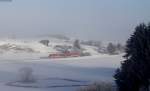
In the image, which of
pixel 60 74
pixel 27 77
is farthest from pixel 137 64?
pixel 60 74

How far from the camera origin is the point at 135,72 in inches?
646

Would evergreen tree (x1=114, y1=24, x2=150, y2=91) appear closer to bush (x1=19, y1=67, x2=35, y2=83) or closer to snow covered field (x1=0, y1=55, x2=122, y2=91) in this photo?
snow covered field (x1=0, y1=55, x2=122, y2=91)

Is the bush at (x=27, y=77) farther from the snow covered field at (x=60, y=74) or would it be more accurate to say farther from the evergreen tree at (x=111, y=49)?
the evergreen tree at (x=111, y=49)

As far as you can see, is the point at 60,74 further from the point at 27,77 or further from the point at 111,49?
the point at 111,49

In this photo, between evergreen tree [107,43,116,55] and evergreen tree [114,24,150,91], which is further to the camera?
evergreen tree [107,43,116,55]

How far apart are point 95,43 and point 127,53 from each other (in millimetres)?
84185

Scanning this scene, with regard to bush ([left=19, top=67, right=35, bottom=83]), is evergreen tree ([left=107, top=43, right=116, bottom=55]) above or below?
above

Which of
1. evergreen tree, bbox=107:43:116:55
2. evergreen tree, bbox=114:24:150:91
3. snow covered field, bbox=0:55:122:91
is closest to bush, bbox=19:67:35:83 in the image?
snow covered field, bbox=0:55:122:91

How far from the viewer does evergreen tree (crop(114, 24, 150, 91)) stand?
53.8 ft

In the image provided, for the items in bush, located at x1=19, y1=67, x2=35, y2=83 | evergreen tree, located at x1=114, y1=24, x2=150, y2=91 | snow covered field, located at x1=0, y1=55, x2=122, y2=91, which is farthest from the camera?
bush, located at x1=19, y1=67, x2=35, y2=83

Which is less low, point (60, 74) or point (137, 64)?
point (60, 74)

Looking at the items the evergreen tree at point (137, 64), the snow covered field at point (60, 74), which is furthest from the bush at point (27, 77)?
the evergreen tree at point (137, 64)

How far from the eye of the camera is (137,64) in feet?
54.1

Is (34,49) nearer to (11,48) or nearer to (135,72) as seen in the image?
(11,48)
